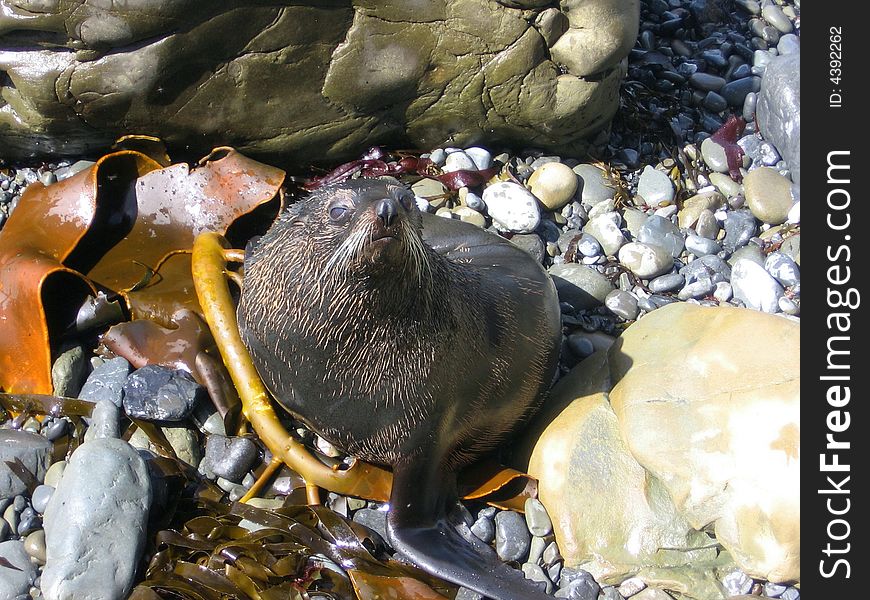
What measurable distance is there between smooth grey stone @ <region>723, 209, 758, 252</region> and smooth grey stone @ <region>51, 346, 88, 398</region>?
468 cm

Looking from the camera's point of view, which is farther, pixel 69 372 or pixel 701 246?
pixel 701 246

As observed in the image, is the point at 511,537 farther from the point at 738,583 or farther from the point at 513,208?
the point at 513,208

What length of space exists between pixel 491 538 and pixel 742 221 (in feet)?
11.1

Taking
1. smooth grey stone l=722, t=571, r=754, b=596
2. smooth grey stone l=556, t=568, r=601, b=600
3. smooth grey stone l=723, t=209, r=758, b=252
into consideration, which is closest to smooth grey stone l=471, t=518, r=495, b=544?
smooth grey stone l=556, t=568, r=601, b=600

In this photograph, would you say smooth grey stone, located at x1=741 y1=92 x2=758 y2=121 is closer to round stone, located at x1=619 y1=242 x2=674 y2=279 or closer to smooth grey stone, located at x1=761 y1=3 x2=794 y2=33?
smooth grey stone, located at x1=761 y1=3 x2=794 y2=33

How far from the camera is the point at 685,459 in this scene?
450 cm

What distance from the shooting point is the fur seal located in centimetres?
403

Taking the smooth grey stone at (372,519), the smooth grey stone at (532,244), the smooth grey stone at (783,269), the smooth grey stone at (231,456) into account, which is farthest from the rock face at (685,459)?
the smooth grey stone at (231,456)

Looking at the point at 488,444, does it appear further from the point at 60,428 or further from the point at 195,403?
the point at 60,428

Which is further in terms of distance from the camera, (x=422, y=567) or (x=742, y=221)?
(x=742, y=221)

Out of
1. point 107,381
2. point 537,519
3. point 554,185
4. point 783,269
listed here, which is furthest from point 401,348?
point 783,269

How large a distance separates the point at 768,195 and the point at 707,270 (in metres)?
0.99

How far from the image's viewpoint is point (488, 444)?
200 inches
